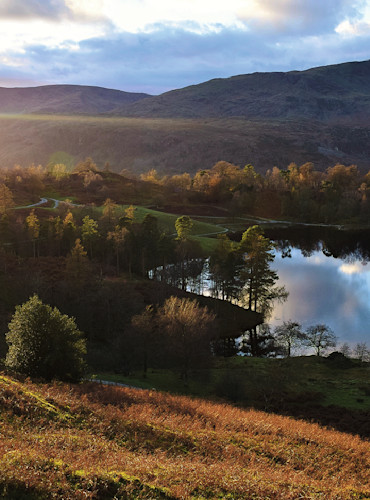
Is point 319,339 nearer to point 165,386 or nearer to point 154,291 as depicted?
point 165,386

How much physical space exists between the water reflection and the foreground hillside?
130 feet

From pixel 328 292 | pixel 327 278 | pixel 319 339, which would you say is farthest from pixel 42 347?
pixel 327 278

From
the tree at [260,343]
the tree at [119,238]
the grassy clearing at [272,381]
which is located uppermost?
the tree at [119,238]

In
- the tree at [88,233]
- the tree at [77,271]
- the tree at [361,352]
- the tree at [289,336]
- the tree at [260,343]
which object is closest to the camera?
the tree at [361,352]

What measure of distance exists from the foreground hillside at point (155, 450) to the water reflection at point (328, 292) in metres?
39.6

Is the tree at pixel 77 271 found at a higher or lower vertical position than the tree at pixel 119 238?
lower

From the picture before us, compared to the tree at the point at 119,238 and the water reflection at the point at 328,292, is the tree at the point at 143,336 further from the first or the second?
the tree at the point at 119,238

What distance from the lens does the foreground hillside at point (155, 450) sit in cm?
1303

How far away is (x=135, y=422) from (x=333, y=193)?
511 ft

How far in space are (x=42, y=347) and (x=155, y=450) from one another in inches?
549

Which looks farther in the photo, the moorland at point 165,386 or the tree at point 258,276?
the tree at point 258,276

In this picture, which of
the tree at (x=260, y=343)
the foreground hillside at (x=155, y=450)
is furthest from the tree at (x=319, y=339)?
the foreground hillside at (x=155, y=450)

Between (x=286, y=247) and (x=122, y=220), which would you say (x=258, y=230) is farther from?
(x=286, y=247)

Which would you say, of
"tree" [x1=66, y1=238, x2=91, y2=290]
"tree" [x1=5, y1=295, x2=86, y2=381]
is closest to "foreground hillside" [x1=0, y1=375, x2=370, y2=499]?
"tree" [x1=5, y1=295, x2=86, y2=381]
